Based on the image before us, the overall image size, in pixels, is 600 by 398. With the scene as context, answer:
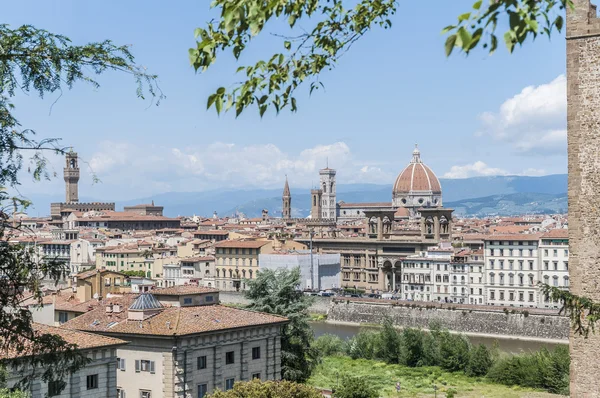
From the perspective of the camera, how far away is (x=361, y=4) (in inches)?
311

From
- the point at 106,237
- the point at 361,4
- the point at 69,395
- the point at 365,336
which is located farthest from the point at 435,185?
the point at 361,4

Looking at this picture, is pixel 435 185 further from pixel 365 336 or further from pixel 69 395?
pixel 69 395

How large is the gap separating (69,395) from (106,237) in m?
79.6

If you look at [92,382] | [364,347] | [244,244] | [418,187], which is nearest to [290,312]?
[92,382]

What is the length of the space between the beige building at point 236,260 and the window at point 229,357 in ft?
169

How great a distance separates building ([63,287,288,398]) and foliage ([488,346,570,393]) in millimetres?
12571

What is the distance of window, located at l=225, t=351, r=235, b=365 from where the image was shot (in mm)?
24953

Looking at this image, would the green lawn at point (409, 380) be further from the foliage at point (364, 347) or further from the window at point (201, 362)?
the window at point (201, 362)

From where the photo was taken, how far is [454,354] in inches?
1578

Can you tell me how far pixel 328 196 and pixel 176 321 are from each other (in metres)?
142

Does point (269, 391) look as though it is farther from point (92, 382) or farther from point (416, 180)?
point (416, 180)

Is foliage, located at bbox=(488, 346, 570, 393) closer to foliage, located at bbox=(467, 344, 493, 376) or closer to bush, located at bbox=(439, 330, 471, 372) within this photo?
foliage, located at bbox=(467, 344, 493, 376)

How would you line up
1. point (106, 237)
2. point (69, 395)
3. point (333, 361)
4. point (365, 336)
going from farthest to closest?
point (106, 237) → point (365, 336) → point (333, 361) → point (69, 395)

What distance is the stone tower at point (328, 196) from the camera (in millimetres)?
166375
